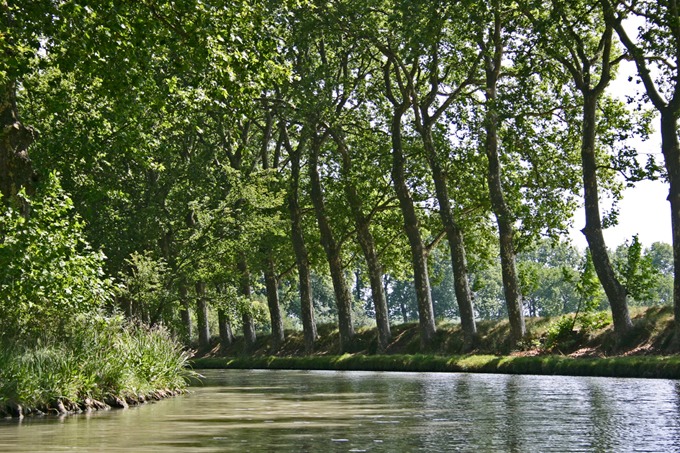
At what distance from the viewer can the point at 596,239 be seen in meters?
31.6

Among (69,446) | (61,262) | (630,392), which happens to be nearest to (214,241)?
(61,262)

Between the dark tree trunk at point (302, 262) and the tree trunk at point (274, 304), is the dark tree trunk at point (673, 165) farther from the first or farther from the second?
the tree trunk at point (274, 304)

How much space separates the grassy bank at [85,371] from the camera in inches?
645

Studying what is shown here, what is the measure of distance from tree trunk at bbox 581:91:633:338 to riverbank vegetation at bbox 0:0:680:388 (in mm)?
75

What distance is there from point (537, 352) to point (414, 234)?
34.6ft

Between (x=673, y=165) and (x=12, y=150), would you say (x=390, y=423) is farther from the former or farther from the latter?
(x=673, y=165)

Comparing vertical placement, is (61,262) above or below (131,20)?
below

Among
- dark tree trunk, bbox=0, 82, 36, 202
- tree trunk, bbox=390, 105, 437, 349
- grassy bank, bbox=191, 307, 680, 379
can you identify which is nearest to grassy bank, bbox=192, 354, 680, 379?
grassy bank, bbox=191, 307, 680, 379

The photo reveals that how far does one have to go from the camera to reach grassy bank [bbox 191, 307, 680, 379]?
1056 inches

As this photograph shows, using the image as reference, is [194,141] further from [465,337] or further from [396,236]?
[465,337]

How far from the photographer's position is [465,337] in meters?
39.5

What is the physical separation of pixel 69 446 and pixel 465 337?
97.3 feet

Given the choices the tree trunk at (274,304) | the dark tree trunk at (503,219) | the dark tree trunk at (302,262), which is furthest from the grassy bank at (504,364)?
the tree trunk at (274,304)

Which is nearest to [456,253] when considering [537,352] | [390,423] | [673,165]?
[537,352]
